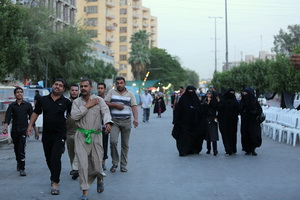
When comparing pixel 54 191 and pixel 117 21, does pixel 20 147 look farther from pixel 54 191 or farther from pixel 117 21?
pixel 117 21

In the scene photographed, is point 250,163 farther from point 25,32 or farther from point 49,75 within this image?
point 49,75

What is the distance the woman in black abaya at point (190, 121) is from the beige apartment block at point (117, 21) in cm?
8381

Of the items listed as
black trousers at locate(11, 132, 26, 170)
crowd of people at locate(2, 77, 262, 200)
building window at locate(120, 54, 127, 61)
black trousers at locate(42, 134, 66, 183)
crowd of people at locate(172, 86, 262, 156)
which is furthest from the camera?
building window at locate(120, 54, 127, 61)

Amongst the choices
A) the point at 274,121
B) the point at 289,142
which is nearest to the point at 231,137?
the point at 289,142

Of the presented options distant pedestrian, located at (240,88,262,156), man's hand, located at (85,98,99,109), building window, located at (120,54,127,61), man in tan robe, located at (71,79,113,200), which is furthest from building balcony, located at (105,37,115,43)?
man's hand, located at (85,98,99,109)

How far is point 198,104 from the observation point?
13.0 meters

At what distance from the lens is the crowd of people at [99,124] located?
24.5 ft

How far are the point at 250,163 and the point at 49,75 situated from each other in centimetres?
2795

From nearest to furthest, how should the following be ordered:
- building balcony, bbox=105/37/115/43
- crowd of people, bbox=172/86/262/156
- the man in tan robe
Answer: the man in tan robe, crowd of people, bbox=172/86/262/156, building balcony, bbox=105/37/115/43

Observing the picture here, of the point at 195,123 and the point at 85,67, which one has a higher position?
the point at 85,67

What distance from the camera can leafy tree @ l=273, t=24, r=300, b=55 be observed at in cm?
8725

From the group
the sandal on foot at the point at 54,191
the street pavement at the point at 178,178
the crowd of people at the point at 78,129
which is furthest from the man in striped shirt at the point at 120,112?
the sandal on foot at the point at 54,191

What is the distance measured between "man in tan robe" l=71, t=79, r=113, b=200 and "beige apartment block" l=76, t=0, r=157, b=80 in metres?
89.0

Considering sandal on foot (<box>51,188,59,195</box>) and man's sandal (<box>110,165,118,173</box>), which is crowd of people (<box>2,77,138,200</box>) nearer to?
sandal on foot (<box>51,188,59,195</box>)
